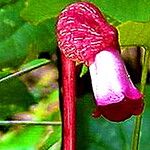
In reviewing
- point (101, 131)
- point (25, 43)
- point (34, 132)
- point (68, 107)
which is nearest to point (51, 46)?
point (25, 43)

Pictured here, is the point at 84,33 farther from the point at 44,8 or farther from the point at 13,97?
the point at 13,97

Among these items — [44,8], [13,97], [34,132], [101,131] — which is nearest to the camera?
[44,8]

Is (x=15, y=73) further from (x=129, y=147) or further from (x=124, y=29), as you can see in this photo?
(x=124, y=29)

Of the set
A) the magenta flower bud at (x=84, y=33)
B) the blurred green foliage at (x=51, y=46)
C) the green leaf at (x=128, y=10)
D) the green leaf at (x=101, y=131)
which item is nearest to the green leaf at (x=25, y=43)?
the blurred green foliage at (x=51, y=46)

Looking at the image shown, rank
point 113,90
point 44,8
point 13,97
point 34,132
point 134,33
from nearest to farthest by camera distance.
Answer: point 113,90 → point 134,33 → point 44,8 → point 13,97 → point 34,132

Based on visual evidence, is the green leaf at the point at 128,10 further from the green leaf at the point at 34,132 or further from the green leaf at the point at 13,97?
the green leaf at the point at 34,132

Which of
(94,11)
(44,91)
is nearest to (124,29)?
(94,11)

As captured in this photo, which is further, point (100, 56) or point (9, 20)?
point (9, 20)

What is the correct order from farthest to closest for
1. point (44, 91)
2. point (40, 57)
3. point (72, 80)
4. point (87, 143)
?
point (44, 91)
point (40, 57)
point (87, 143)
point (72, 80)
